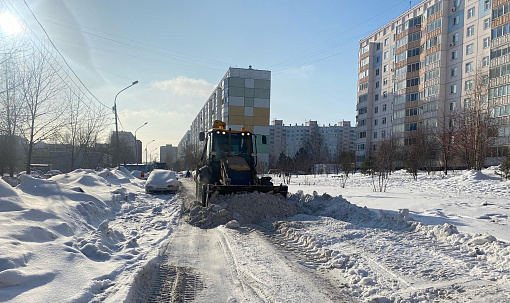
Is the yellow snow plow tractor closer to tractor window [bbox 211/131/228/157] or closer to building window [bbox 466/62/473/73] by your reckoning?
tractor window [bbox 211/131/228/157]

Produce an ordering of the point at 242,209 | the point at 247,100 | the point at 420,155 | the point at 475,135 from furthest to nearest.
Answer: the point at 247,100, the point at 420,155, the point at 475,135, the point at 242,209

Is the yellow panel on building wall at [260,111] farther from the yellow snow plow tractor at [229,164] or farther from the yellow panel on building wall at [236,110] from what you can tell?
the yellow snow plow tractor at [229,164]

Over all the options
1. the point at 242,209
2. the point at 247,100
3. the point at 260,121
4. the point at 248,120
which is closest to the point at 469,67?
the point at 260,121

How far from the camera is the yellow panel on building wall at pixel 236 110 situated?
63.3 m

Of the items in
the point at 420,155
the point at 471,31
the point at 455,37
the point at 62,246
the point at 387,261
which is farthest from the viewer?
the point at 455,37

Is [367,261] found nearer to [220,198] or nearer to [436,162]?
[220,198]

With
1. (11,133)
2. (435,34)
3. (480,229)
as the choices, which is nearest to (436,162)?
(435,34)

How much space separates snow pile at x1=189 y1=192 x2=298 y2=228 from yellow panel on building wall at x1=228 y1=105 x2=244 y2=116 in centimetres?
5311

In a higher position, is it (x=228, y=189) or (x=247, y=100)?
(x=247, y=100)

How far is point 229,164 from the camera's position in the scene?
12.4m

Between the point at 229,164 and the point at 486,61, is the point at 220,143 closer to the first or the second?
the point at 229,164

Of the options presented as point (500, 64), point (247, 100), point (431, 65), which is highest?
point (431, 65)

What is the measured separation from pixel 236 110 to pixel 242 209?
54.3m

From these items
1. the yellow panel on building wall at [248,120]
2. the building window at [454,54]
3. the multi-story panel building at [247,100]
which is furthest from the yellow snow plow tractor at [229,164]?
the yellow panel on building wall at [248,120]
